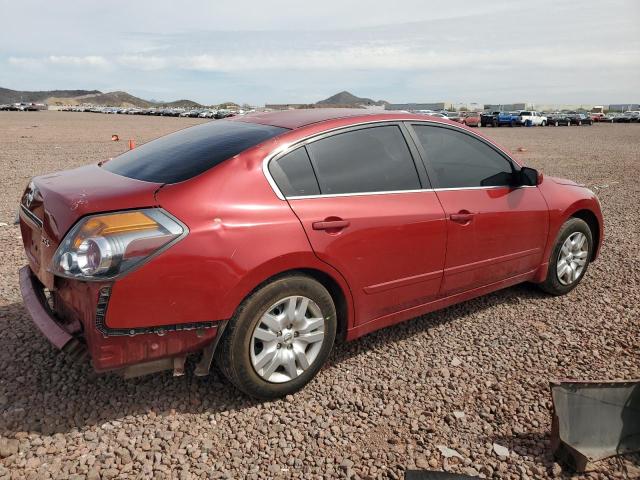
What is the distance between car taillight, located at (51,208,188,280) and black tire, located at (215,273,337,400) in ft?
1.82

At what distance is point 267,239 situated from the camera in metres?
2.84

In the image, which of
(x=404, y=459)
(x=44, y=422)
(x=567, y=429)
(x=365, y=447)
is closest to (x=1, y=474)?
(x=44, y=422)

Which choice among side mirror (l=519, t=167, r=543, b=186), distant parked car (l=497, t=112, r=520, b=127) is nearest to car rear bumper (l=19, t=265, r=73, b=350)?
side mirror (l=519, t=167, r=543, b=186)

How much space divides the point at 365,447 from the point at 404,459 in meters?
0.21

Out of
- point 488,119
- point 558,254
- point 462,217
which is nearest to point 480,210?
point 462,217

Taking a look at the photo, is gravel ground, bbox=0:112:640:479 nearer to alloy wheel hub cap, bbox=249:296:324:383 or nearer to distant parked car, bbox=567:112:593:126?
alloy wheel hub cap, bbox=249:296:324:383

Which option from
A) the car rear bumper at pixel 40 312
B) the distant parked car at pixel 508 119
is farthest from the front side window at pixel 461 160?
the distant parked car at pixel 508 119

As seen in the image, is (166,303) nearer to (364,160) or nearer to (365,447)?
(365,447)

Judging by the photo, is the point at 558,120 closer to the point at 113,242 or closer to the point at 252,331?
the point at 252,331

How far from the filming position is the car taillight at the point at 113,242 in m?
2.50

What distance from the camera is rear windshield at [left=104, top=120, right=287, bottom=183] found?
3.01 m

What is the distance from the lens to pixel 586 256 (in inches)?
195

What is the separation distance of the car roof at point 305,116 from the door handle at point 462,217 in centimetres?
79

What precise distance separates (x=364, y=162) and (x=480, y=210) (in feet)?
3.33
